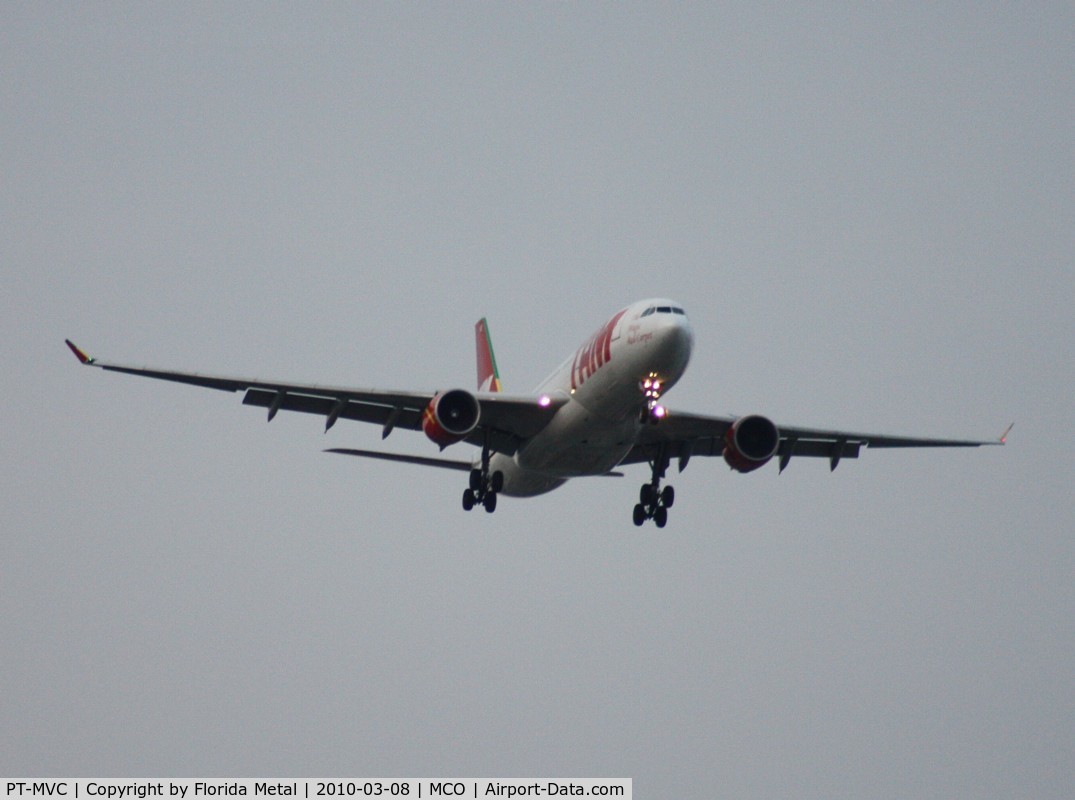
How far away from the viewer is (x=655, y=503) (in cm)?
4162

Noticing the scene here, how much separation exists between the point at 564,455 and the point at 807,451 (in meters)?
9.97

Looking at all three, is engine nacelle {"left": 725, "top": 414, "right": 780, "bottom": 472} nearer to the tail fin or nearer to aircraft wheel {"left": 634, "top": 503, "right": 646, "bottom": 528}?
aircraft wheel {"left": 634, "top": 503, "right": 646, "bottom": 528}

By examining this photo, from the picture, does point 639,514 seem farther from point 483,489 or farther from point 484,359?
point 484,359

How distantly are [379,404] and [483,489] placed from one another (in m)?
4.20

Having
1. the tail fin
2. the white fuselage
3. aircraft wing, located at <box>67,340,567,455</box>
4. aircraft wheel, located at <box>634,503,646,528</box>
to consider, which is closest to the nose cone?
the white fuselage

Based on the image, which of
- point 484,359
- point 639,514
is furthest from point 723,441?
point 484,359

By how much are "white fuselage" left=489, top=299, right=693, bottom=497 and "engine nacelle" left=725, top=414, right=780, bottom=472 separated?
10.7 ft

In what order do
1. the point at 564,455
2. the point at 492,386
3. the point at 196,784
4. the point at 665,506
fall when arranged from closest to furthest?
the point at 196,784 → the point at 564,455 → the point at 665,506 → the point at 492,386

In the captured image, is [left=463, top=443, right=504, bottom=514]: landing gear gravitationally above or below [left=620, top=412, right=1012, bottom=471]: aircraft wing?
below

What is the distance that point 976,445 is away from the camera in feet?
142

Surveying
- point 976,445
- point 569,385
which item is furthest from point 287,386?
point 976,445

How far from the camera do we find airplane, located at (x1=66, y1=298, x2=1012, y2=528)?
35188 mm

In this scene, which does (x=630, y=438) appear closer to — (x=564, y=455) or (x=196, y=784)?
(x=564, y=455)

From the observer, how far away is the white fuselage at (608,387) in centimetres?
3466
